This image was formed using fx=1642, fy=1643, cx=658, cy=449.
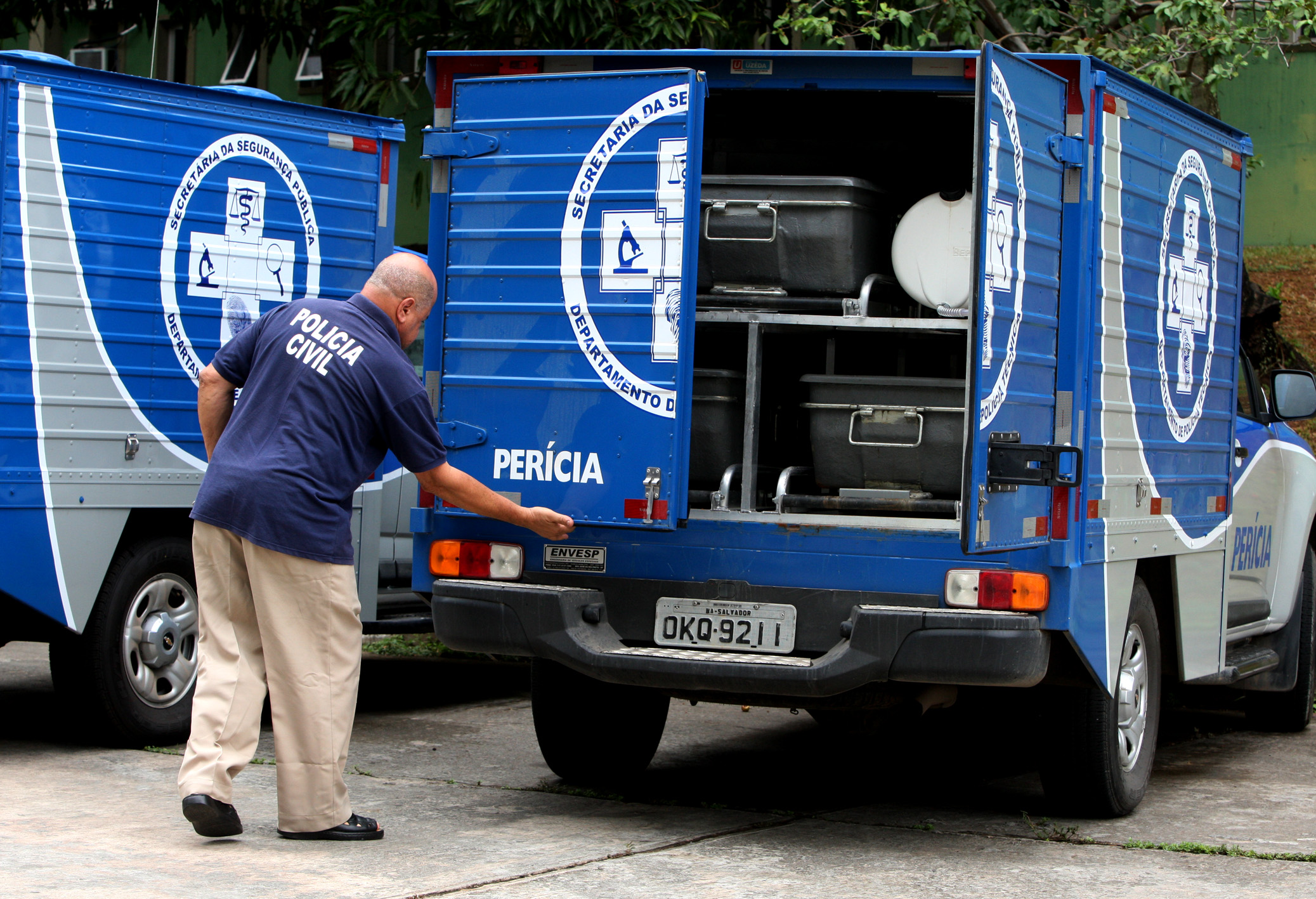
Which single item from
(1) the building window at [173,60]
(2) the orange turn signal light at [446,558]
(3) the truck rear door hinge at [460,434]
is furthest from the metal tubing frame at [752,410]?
(1) the building window at [173,60]

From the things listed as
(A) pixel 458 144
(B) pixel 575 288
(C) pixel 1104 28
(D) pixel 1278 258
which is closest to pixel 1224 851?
(B) pixel 575 288

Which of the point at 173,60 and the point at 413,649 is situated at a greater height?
the point at 173,60

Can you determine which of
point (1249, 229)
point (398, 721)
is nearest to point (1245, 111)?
point (1249, 229)

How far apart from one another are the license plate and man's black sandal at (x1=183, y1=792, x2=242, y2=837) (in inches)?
59.1

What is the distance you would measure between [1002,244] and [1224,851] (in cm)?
219

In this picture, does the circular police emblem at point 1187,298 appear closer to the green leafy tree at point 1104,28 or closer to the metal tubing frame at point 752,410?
the metal tubing frame at point 752,410

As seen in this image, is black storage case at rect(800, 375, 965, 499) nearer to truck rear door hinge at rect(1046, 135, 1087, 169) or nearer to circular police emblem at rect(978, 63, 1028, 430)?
circular police emblem at rect(978, 63, 1028, 430)

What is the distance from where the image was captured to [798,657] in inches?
215

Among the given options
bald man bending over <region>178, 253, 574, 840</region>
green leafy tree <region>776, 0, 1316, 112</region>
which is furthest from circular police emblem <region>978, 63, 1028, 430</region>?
green leafy tree <region>776, 0, 1316, 112</region>

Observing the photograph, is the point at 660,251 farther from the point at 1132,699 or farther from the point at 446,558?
the point at 1132,699

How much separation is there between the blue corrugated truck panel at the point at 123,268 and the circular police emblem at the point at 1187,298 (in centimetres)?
378

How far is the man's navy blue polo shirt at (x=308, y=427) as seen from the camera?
513 cm

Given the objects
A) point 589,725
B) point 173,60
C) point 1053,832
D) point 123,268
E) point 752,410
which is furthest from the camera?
point 173,60

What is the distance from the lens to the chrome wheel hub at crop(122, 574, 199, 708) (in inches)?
273
